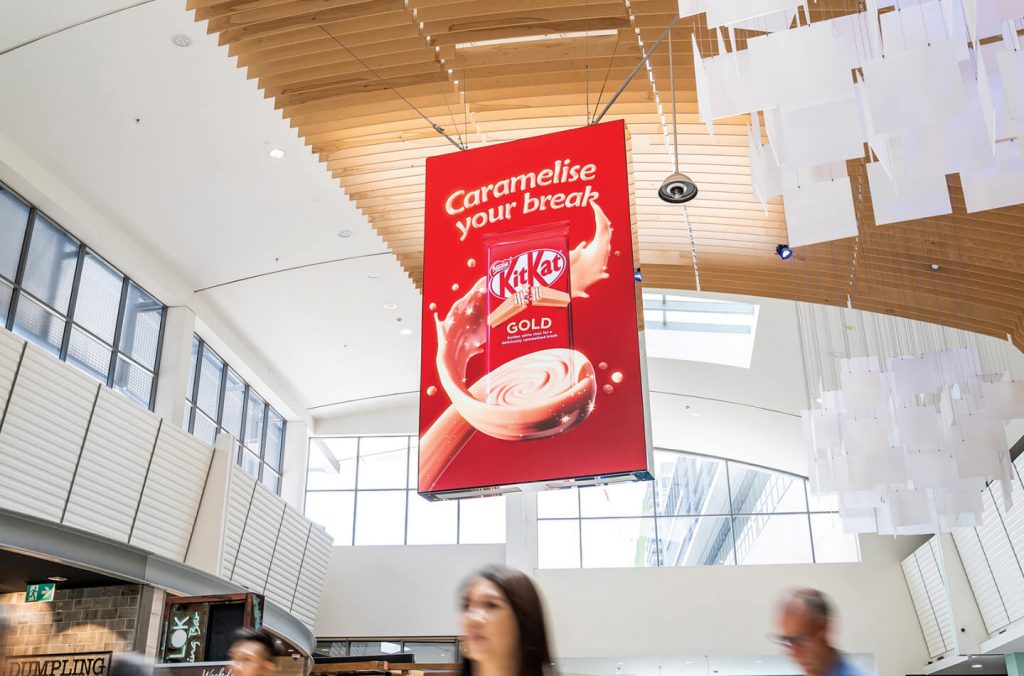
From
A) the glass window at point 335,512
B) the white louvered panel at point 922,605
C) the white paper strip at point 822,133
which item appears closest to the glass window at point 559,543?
the glass window at point 335,512

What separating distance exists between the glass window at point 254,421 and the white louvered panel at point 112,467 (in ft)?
19.2

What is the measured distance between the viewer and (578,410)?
262 inches

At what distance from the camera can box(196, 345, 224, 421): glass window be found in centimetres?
1556

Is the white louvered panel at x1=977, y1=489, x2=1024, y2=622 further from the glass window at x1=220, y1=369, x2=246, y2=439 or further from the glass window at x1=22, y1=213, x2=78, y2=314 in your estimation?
the glass window at x1=22, y1=213, x2=78, y2=314

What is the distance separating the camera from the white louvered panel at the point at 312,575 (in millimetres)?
17984

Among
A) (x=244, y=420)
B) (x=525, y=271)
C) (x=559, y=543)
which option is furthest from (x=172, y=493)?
(x=559, y=543)

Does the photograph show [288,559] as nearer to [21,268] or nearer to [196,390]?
[196,390]

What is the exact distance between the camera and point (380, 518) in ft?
69.3

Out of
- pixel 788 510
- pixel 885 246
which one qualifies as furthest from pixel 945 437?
pixel 788 510

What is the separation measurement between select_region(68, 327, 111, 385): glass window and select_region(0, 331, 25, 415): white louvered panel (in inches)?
95.9

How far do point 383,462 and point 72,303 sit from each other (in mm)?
10617

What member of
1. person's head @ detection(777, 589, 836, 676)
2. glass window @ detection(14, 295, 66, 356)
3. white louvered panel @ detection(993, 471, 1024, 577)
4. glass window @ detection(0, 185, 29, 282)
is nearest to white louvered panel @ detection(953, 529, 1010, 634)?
white louvered panel @ detection(993, 471, 1024, 577)

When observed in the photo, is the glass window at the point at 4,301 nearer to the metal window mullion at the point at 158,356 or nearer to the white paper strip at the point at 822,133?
the metal window mullion at the point at 158,356

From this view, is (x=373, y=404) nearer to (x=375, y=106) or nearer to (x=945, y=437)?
(x=375, y=106)
